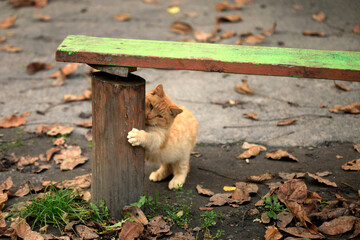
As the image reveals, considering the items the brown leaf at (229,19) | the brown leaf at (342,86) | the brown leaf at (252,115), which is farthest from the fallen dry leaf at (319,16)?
the brown leaf at (252,115)

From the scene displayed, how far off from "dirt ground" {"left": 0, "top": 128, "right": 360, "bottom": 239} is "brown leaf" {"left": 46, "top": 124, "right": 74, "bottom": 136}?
0.07m

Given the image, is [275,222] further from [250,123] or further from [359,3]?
[359,3]

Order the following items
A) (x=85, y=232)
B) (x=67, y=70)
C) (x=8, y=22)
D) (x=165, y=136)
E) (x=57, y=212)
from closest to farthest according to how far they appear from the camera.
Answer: (x=85, y=232)
(x=57, y=212)
(x=165, y=136)
(x=67, y=70)
(x=8, y=22)

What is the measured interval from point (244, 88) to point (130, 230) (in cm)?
281

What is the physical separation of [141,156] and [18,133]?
6.56 feet

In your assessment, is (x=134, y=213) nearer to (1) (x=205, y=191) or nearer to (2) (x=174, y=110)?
(1) (x=205, y=191)

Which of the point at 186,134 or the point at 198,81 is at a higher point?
the point at 186,134

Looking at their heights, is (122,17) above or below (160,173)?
above

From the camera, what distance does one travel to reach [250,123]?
456cm

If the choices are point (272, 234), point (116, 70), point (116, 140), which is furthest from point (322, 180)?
point (116, 70)

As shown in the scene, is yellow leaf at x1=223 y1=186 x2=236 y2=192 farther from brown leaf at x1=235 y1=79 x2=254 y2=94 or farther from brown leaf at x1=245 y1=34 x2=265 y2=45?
brown leaf at x1=245 y1=34 x2=265 y2=45

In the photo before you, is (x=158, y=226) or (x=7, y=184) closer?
(x=158, y=226)

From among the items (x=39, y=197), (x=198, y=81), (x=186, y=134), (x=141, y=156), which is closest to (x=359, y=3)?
(x=198, y=81)

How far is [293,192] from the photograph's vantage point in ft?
10.0
